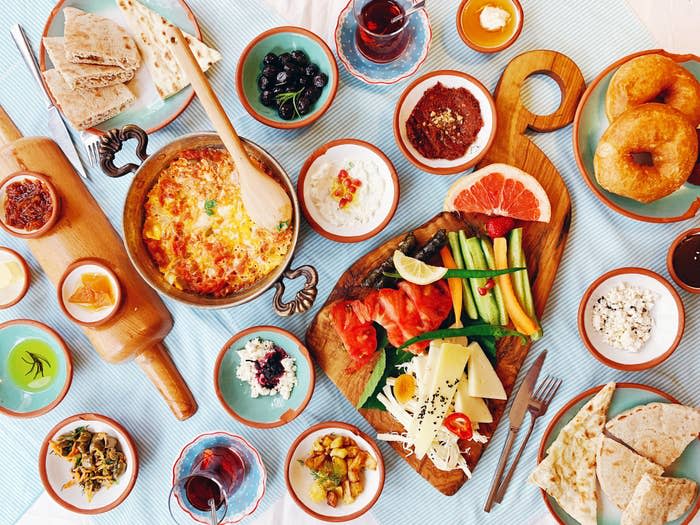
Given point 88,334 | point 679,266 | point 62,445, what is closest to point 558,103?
point 679,266

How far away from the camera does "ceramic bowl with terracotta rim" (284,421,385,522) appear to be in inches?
116

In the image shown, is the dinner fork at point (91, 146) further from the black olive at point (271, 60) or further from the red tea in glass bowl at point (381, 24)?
the red tea in glass bowl at point (381, 24)

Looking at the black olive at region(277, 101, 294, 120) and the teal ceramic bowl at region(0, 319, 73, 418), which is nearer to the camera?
the black olive at region(277, 101, 294, 120)

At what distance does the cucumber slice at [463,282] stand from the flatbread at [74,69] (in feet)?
6.33

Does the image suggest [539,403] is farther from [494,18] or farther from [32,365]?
[32,365]

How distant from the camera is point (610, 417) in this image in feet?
9.84

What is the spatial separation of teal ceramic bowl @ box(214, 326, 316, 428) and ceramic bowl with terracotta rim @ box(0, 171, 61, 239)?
3.57 feet

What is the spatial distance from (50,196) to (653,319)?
319 cm

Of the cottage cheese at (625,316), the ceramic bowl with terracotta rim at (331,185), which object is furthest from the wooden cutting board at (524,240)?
the cottage cheese at (625,316)

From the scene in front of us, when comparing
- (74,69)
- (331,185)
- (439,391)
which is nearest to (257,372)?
(439,391)

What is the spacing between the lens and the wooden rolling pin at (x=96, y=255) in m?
2.94

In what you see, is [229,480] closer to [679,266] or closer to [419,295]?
[419,295]

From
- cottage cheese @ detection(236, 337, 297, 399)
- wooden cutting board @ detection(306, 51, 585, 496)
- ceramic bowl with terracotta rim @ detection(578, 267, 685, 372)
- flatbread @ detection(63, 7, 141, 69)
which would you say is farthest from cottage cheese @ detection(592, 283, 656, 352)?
flatbread @ detection(63, 7, 141, 69)

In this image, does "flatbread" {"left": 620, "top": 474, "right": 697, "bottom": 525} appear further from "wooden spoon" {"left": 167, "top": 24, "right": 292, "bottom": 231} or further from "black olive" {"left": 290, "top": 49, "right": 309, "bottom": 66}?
"black olive" {"left": 290, "top": 49, "right": 309, "bottom": 66}
